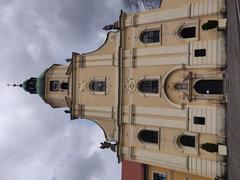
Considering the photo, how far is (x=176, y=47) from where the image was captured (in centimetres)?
2603

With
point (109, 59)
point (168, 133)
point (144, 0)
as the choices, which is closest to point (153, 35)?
point (109, 59)

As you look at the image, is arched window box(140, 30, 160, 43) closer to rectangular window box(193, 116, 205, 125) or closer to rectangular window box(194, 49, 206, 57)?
rectangular window box(194, 49, 206, 57)

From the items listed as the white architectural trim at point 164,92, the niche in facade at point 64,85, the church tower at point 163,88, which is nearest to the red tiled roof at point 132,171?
the church tower at point 163,88

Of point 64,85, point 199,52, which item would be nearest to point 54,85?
point 64,85

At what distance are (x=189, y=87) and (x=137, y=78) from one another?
3.50 m

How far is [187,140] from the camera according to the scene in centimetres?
2556

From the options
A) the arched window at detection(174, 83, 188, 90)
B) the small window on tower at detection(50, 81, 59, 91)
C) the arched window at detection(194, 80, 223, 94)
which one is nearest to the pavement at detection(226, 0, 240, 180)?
the arched window at detection(194, 80, 223, 94)

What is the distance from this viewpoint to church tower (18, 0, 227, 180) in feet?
80.6

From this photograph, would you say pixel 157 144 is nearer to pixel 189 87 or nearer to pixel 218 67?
pixel 189 87

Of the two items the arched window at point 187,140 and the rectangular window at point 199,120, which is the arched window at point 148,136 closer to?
the arched window at point 187,140

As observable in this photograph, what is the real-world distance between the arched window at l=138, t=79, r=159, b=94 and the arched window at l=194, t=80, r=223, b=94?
2.41 m

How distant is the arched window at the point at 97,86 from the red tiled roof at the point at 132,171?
5.28 metres

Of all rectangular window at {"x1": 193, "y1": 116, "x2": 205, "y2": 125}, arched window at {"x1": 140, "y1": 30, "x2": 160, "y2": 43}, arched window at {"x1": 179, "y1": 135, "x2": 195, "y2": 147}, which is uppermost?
arched window at {"x1": 140, "y1": 30, "x2": 160, "y2": 43}

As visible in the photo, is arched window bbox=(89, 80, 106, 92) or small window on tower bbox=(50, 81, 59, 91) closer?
arched window bbox=(89, 80, 106, 92)
